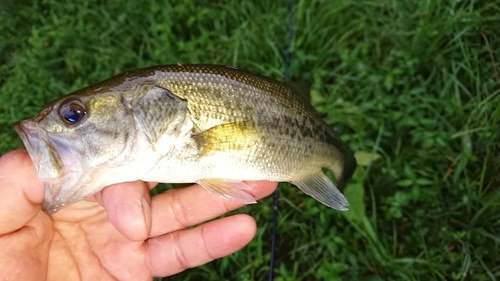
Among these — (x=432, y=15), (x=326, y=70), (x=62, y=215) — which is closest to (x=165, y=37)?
(x=326, y=70)

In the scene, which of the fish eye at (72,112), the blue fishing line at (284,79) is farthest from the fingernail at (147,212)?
the blue fishing line at (284,79)

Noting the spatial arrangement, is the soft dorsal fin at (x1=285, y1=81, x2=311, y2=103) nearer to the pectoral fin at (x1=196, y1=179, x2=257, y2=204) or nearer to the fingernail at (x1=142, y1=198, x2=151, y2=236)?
A: the pectoral fin at (x1=196, y1=179, x2=257, y2=204)

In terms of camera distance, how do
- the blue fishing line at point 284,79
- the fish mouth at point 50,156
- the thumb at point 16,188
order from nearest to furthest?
the fish mouth at point 50,156 < the thumb at point 16,188 < the blue fishing line at point 284,79

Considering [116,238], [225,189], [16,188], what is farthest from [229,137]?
[16,188]

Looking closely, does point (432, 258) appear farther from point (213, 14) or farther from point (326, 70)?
point (213, 14)

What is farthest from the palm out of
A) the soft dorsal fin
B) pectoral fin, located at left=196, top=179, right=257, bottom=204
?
the soft dorsal fin

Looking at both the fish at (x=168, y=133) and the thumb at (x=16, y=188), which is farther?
the thumb at (x=16, y=188)

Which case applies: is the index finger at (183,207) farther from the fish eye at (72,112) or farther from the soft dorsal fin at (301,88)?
the fish eye at (72,112)
